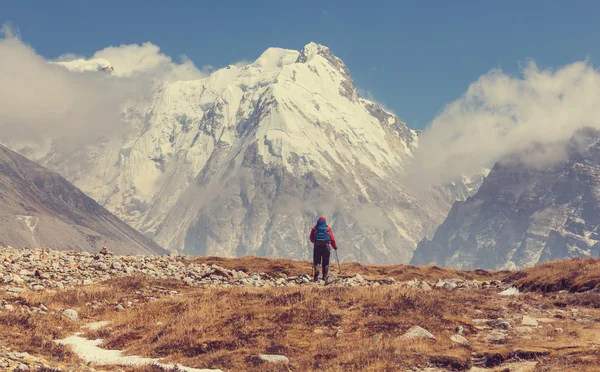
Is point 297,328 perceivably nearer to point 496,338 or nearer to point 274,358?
point 274,358

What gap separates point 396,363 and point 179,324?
9221 mm

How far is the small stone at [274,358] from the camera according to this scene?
21312 millimetres

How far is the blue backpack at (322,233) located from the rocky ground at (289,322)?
8.25 feet

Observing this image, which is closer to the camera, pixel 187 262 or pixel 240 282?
pixel 240 282

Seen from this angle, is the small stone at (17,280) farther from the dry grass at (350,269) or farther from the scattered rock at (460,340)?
the scattered rock at (460,340)

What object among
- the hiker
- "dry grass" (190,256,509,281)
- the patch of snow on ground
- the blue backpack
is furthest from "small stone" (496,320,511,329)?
"dry grass" (190,256,509,281)

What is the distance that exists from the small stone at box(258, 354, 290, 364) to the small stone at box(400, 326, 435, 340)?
4.72 meters

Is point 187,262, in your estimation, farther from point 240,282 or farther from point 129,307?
point 129,307

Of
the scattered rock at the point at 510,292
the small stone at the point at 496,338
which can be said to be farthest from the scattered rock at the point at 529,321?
the scattered rock at the point at 510,292

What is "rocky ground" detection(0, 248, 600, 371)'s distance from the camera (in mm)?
20953

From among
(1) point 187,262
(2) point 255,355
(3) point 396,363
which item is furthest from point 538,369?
(1) point 187,262

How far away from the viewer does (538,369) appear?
18781mm

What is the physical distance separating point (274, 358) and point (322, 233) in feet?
59.8

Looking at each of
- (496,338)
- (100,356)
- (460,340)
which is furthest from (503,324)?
(100,356)
